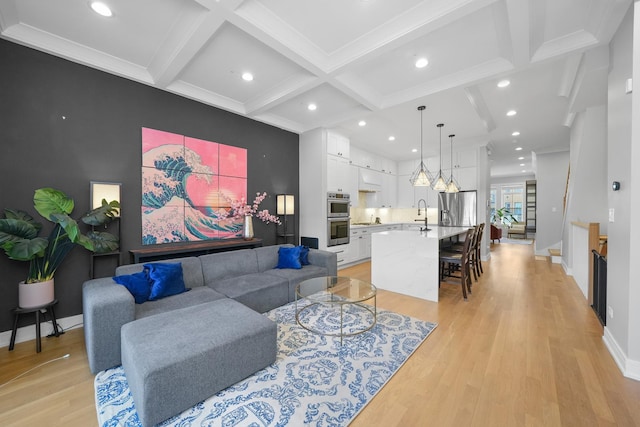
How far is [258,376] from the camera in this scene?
6.19 feet

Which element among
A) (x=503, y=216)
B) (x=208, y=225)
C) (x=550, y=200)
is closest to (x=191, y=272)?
(x=208, y=225)

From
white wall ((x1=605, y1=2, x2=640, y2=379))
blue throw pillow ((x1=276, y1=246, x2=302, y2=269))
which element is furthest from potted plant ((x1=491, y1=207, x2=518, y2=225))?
blue throw pillow ((x1=276, y1=246, x2=302, y2=269))

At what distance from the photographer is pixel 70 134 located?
2.73 m

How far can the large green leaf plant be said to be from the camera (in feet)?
7.03

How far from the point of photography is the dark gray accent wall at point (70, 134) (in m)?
2.43

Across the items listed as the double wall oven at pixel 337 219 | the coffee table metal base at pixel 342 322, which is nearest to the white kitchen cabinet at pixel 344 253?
the double wall oven at pixel 337 219

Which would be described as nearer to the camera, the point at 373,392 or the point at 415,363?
the point at 373,392

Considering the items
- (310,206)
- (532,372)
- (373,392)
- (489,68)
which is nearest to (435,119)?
(489,68)

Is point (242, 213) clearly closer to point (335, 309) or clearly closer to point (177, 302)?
point (177, 302)

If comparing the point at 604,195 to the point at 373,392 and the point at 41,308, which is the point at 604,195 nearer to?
the point at 373,392

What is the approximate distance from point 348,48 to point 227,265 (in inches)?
117

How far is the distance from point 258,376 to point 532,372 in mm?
2143

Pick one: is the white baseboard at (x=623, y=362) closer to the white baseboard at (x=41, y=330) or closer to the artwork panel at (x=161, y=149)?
the artwork panel at (x=161, y=149)

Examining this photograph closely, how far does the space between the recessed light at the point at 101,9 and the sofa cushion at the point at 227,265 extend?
2.58m
